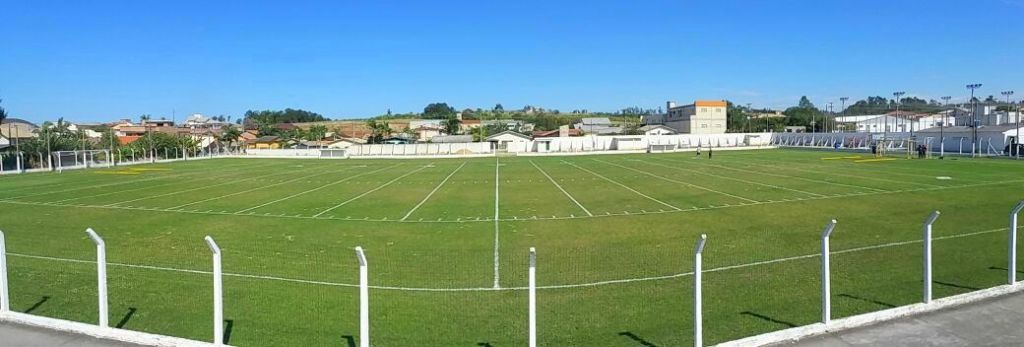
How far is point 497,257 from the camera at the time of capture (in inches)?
616

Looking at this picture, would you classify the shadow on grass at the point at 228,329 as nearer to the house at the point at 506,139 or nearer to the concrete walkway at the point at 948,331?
the concrete walkway at the point at 948,331

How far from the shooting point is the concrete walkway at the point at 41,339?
8.12m

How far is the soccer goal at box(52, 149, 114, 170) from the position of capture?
2395 inches

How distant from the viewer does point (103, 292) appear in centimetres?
853

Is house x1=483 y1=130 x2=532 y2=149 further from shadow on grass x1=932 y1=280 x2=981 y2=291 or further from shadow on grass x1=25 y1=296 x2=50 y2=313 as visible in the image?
shadow on grass x1=25 y1=296 x2=50 y2=313

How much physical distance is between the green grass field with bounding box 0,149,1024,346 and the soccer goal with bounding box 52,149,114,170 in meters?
33.3

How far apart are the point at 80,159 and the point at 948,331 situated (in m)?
76.6

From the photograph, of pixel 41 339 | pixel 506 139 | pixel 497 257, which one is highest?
pixel 506 139

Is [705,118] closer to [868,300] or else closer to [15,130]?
[15,130]

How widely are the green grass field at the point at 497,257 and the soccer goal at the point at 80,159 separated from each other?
33265 millimetres

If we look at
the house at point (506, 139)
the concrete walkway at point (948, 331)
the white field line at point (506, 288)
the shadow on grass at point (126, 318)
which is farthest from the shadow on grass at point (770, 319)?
the house at point (506, 139)

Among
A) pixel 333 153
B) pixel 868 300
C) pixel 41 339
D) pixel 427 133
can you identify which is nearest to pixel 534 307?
pixel 41 339

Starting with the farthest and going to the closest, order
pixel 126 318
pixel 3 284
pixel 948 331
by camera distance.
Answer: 1. pixel 126 318
2. pixel 3 284
3. pixel 948 331

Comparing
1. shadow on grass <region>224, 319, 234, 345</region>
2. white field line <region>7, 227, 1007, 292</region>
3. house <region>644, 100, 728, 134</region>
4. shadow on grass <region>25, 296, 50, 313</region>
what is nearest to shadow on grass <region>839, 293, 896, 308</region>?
white field line <region>7, 227, 1007, 292</region>
